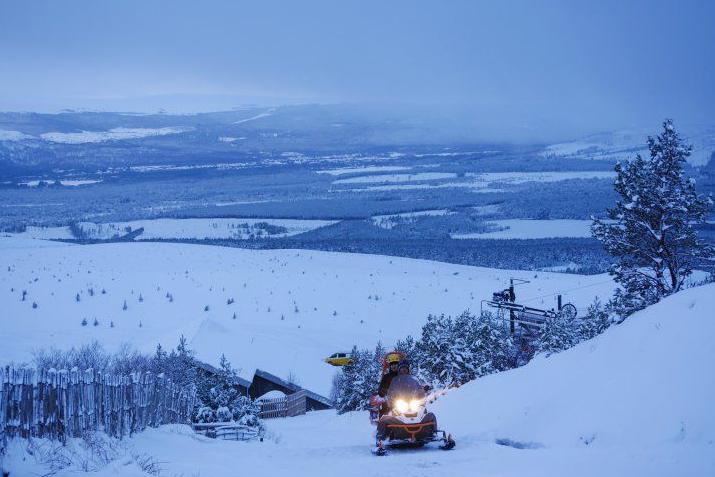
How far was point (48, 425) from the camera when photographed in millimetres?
9570

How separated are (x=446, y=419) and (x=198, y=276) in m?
36.7

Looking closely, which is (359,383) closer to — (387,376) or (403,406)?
(387,376)

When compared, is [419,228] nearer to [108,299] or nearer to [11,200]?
[108,299]

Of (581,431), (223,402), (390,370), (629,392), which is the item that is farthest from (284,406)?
(629,392)

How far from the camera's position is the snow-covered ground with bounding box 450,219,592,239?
77750 mm

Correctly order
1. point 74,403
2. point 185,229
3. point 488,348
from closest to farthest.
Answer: point 74,403 → point 488,348 → point 185,229

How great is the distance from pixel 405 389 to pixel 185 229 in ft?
248

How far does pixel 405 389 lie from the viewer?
11.9 metres

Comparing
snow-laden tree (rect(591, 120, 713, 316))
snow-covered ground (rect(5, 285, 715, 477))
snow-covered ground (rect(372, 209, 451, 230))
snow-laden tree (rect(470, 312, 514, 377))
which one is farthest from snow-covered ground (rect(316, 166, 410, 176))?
snow-covered ground (rect(5, 285, 715, 477))

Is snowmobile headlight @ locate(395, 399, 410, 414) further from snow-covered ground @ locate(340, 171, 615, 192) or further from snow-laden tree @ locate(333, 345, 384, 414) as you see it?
snow-covered ground @ locate(340, 171, 615, 192)

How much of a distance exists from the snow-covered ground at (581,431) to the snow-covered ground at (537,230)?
6507cm

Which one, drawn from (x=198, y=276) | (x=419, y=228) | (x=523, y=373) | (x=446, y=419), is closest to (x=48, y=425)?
(x=446, y=419)

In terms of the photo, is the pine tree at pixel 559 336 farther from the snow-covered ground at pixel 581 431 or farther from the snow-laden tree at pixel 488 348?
the snow-covered ground at pixel 581 431

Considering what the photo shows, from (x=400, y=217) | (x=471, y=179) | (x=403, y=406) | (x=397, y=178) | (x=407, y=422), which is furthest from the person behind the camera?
(x=397, y=178)
